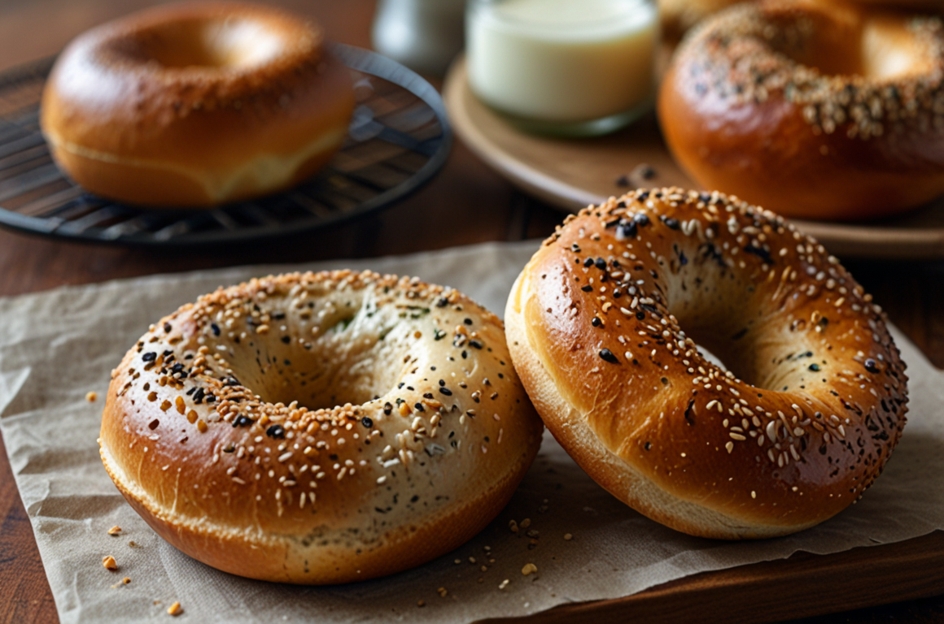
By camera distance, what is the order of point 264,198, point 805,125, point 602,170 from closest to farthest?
1. point 805,125
2. point 264,198
3. point 602,170

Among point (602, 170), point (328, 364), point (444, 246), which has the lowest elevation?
point (444, 246)

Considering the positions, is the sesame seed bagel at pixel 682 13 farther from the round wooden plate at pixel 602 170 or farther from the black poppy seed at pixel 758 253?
the black poppy seed at pixel 758 253

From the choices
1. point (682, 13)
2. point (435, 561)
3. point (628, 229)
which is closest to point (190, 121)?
point (628, 229)

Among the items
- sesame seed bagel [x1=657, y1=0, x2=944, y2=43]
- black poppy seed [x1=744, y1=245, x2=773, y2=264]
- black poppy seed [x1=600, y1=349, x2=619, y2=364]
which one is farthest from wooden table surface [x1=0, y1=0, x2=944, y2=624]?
sesame seed bagel [x1=657, y1=0, x2=944, y2=43]

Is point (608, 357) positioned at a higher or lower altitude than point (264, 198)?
higher

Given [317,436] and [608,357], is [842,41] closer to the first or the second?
[608,357]

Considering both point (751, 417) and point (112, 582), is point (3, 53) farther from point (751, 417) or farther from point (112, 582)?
point (751, 417)

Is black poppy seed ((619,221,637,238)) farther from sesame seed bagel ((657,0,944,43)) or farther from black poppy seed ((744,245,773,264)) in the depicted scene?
sesame seed bagel ((657,0,944,43))
